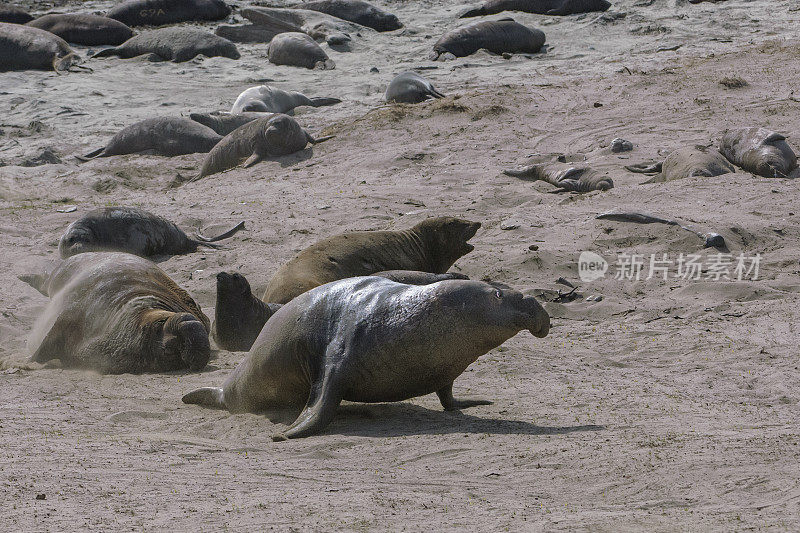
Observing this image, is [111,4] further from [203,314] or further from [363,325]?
[363,325]

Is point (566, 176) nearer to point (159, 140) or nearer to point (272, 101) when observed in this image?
point (159, 140)

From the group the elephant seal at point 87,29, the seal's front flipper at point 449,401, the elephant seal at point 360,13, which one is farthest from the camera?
the elephant seal at point 360,13

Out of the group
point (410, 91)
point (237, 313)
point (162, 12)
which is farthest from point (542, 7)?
point (237, 313)

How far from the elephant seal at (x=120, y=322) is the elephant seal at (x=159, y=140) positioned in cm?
592

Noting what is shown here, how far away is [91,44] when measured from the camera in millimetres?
18922

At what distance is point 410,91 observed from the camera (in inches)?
528

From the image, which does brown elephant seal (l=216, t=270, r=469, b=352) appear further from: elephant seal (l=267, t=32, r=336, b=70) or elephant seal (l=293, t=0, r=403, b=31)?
elephant seal (l=293, t=0, r=403, b=31)

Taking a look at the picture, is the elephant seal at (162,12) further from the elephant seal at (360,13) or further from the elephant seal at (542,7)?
the elephant seal at (542,7)

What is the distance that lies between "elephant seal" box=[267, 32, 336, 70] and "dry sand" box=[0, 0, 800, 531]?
36 cm

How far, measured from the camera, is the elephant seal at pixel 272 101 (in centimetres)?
1427

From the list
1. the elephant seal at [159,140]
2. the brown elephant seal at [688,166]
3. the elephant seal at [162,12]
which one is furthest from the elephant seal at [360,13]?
the brown elephant seal at [688,166]

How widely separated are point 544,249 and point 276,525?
196 inches

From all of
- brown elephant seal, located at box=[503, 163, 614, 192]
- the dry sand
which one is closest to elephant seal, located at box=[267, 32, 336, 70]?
the dry sand

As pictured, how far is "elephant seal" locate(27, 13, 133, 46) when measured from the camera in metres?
18.9
